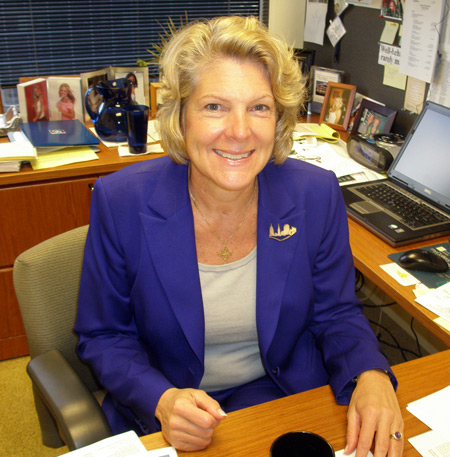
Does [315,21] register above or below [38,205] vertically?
above

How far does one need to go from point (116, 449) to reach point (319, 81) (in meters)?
2.04

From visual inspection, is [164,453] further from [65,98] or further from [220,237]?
[65,98]

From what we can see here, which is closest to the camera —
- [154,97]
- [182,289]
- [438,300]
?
[182,289]

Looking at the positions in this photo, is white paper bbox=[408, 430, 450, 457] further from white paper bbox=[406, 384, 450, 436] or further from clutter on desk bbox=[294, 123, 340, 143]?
clutter on desk bbox=[294, 123, 340, 143]

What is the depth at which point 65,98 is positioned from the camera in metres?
2.24

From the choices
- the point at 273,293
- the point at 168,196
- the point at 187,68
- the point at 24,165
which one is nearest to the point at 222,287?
the point at 273,293

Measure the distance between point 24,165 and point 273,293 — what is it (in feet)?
3.94

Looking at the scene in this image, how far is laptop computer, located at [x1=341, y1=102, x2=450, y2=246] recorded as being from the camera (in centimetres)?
147

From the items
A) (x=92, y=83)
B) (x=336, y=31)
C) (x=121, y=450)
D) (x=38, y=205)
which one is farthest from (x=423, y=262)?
(x=92, y=83)

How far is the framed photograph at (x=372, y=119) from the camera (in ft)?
6.85

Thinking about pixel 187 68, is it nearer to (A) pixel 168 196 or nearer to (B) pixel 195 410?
(A) pixel 168 196

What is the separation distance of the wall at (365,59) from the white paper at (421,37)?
0.15 metres

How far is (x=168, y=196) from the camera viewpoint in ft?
3.77

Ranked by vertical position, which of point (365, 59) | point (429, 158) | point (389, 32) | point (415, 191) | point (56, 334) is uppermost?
point (389, 32)
